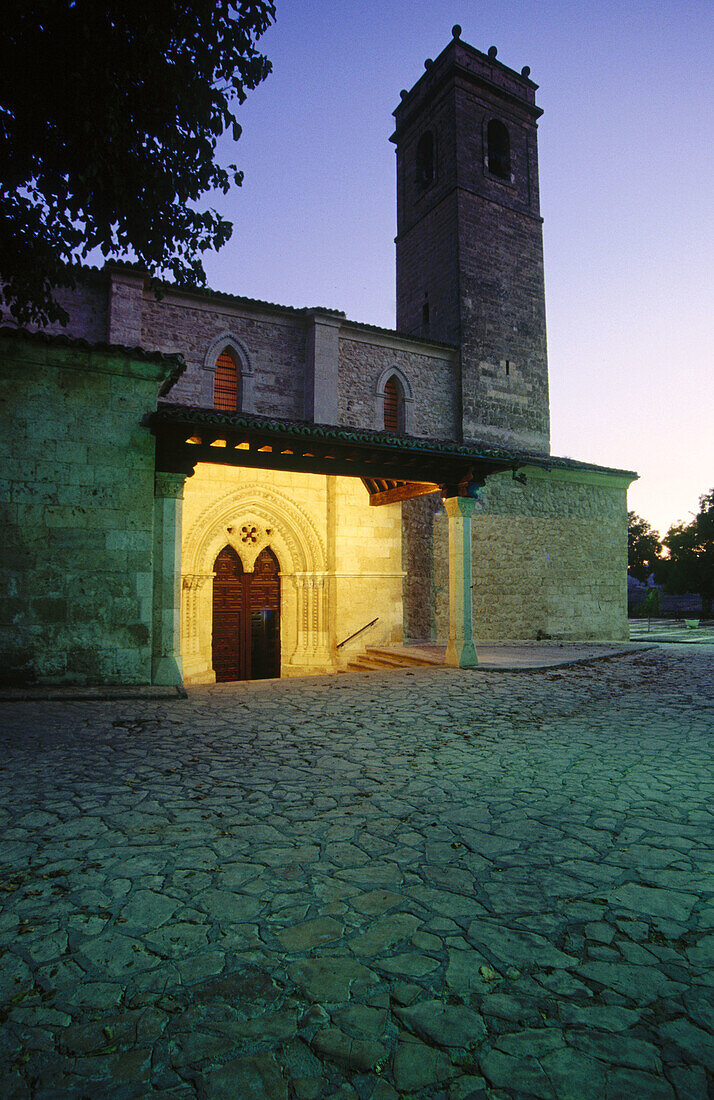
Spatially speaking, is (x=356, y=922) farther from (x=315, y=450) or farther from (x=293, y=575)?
(x=293, y=575)

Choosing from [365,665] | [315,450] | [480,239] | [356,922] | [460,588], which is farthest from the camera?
[480,239]

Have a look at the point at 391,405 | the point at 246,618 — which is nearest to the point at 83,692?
the point at 246,618

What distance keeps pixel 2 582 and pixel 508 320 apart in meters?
15.9

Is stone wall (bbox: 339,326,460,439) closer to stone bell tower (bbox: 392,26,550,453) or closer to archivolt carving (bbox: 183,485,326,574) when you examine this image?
stone bell tower (bbox: 392,26,550,453)

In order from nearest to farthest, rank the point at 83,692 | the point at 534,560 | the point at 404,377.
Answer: the point at 83,692
the point at 404,377
the point at 534,560

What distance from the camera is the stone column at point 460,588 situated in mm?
10508

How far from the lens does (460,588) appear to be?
34.6 feet

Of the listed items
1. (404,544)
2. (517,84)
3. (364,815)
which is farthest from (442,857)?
(517,84)

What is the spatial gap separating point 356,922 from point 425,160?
74.4 ft

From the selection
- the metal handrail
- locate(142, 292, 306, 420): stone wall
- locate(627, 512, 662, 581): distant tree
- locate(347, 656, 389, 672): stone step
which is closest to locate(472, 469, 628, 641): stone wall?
the metal handrail

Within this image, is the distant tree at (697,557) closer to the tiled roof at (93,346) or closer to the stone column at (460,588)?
the stone column at (460,588)

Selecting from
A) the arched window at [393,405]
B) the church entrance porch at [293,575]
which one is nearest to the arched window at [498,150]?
the arched window at [393,405]

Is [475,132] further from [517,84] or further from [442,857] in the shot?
[442,857]

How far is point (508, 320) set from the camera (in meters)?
17.9
